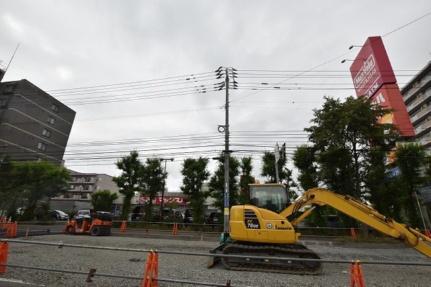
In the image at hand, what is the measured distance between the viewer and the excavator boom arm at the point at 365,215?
26.3 feet

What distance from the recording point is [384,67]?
80.6ft

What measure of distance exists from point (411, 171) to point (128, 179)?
2647 cm

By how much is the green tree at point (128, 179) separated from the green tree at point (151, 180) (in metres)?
0.53

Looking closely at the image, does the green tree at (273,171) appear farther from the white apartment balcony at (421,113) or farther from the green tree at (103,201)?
the white apartment balcony at (421,113)

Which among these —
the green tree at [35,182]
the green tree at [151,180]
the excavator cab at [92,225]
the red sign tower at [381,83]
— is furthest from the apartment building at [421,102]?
the green tree at [35,182]

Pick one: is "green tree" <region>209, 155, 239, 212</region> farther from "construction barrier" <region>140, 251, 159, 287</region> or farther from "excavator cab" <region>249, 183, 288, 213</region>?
"construction barrier" <region>140, 251, 159, 287</region>

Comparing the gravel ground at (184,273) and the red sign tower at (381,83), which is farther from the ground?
the red sign tower at (381,83)

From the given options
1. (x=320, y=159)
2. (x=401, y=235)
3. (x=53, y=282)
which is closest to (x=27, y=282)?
(x=53, y=282)

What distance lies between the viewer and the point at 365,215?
8773 mm

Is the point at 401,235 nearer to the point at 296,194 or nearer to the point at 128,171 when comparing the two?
the point at 296,194

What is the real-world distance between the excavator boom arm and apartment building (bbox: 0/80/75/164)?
46.2m

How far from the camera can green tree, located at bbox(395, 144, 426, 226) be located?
73.7 feet

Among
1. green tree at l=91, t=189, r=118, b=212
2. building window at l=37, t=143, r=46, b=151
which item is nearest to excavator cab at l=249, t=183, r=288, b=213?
green tree at l=91, t=189, r=118, b=212

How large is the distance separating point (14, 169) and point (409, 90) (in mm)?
72189
